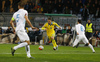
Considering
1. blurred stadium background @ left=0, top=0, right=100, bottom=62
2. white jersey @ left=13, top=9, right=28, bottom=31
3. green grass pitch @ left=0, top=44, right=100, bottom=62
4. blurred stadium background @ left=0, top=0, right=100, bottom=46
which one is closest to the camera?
green grass pitch @ left=0, top=44, right=100, bottom=62

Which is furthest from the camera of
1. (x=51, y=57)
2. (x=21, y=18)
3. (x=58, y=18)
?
(x=58, y=18)

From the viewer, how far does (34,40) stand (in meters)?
25.8

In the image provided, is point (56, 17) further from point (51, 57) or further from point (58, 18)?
point (51, 57)

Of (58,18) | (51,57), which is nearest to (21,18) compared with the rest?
(51,57)

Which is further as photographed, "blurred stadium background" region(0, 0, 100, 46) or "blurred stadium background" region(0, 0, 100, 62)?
"blurred stadium background" region(0, 0, 100, 46)

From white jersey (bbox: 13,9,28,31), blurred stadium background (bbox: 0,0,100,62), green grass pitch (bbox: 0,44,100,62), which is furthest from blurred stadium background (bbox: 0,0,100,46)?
white jersey (bbox: 13,9,28,31)

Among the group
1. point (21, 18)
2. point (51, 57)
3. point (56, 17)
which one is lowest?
point (51, 57)

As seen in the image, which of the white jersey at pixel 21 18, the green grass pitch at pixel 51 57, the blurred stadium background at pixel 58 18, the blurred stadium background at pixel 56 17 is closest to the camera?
the green grass pitch at pixel 51 57

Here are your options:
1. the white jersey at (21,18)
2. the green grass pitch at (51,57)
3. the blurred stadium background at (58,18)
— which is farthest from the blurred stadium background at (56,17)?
the white jersey at (21,18)

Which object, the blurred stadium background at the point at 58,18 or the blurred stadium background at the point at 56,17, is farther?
the blurred stadium background at the point at 56,17

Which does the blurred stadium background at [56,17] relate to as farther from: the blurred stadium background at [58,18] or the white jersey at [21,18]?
the white jersey at [21,18]

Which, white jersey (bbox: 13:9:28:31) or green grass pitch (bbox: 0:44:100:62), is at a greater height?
white jersey (bbox: 13:9:28:31)

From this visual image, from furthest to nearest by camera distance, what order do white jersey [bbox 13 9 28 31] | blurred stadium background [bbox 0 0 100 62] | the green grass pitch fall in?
blurred stadium background [bbox 0 0 100 62] → white jersey [bbox 13 9 28 31] → the green grass pitch

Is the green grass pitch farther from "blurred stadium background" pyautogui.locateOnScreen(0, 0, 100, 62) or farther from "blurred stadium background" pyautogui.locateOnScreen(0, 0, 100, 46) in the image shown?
"blurred stadium background" pyautogui.locateOnScreen(0, 0, 100, 46)
